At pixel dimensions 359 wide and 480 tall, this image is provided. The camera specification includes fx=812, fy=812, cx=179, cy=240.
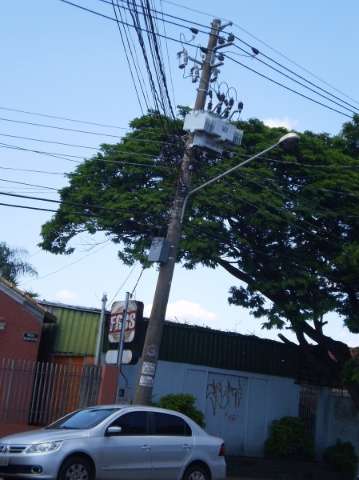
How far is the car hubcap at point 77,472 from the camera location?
1265 cm

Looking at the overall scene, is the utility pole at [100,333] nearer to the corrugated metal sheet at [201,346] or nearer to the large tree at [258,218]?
the corrugated metal sheet at [201,346]

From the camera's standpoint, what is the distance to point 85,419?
543 inches

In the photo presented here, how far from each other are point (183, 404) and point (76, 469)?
26.9 ft

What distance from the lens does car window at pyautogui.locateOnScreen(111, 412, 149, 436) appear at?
44.8ft

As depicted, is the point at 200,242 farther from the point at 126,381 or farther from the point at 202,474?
the point at 202,474

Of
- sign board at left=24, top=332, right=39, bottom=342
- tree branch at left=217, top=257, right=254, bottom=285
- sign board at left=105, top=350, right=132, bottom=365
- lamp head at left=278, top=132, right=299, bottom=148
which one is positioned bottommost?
sign board at left=105, top=350, right=132, bottom=365

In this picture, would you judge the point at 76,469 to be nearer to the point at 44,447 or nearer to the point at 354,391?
the point at 44,447

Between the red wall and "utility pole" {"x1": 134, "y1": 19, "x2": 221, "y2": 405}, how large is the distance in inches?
255

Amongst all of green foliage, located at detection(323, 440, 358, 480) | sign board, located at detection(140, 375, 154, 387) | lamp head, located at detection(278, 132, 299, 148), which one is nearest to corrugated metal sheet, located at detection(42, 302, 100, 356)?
sign board, located at detection(140, 375, 154, 387)

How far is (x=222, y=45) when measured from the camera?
17.7m

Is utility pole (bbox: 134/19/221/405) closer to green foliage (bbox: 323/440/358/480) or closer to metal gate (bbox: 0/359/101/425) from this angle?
metal gate (bbox: 0/359/101/425)

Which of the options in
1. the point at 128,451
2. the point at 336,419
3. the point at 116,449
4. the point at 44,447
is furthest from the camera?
the point at 336,419

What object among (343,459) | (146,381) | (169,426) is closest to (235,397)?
(343,459)

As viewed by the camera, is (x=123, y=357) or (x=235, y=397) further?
(x=235, y=397)
